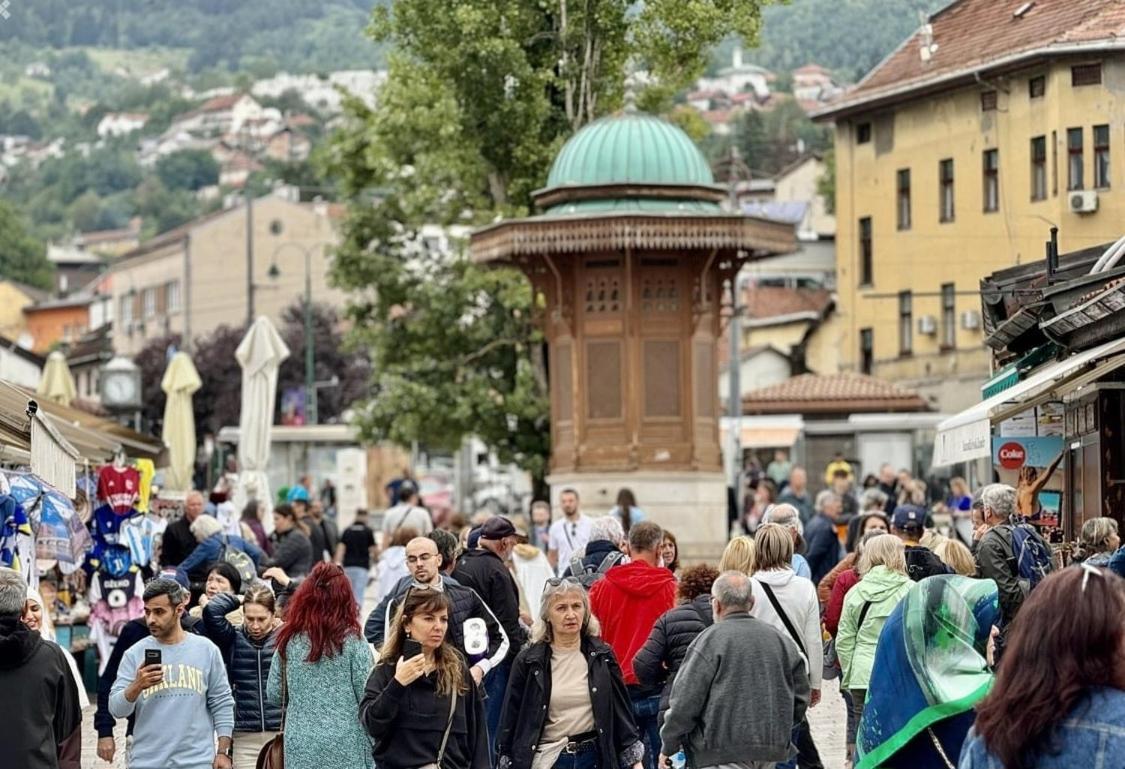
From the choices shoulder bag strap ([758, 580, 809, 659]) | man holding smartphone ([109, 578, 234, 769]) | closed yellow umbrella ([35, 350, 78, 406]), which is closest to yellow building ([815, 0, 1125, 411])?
closed yellow umbrella ([35, 350, 78, 406])

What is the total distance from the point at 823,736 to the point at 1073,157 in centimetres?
3406

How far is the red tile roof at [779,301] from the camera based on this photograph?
88.9m

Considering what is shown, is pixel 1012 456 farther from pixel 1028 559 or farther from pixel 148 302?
pixel 148 302

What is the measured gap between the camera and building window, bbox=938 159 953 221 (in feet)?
205

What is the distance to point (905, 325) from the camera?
67.9 m

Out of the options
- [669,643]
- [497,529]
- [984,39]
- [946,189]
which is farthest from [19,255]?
[669,643]

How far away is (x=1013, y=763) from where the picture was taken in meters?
6.98

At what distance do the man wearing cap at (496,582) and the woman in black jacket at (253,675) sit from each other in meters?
2.31

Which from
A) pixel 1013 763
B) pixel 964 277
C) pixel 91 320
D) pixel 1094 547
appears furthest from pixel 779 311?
pixel 1013 763

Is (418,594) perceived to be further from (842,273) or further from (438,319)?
(842,273)

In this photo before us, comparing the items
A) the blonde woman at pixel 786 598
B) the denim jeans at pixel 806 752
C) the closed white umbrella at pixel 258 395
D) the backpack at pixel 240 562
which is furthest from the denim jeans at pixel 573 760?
the closed white umbrella at pixel 258 395

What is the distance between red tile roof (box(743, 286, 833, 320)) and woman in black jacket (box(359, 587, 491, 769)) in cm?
7646

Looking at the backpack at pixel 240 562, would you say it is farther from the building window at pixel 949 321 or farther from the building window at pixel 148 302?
the building window at pixel 148 302

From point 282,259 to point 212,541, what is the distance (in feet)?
311
